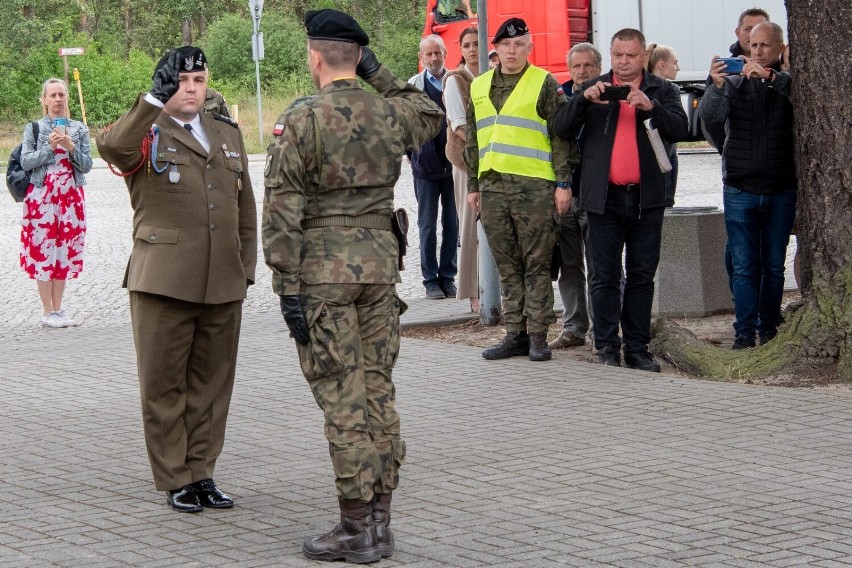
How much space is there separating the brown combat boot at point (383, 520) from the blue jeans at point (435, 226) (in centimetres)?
690

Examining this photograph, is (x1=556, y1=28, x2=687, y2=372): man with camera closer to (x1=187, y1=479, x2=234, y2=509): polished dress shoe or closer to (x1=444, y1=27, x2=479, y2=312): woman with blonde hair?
(x1=444, y1=27, x2=479, y2=312): woman with blonde hair

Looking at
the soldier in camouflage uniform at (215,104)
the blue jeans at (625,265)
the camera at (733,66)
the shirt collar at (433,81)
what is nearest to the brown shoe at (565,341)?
the blue jeans at (625,265)

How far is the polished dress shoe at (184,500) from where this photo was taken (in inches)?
239

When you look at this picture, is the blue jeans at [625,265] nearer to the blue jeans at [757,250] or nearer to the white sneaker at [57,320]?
the blue jeans at [757,250]

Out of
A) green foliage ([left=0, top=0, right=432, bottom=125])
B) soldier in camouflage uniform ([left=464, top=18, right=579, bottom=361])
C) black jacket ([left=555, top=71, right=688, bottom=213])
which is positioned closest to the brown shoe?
soldier in camouflage uniform ([left=464, top=18, right=579, bottom=361])

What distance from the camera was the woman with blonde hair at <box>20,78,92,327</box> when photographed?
11.4m

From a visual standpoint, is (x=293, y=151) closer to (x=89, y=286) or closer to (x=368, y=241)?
(x=368, y=241)

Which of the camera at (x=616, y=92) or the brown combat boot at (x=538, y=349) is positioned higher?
the camera at (x=616, y=92)

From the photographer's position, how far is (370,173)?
5.33 meters

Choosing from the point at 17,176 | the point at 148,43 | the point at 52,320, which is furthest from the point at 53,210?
the point at 148,43

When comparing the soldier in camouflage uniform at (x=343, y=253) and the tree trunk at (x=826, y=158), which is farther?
the tree trunk at (x=826, y=158)

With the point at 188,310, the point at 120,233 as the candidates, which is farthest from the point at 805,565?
the point at 120,233

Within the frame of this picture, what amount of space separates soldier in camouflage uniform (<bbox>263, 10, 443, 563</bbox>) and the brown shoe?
4.61 metres

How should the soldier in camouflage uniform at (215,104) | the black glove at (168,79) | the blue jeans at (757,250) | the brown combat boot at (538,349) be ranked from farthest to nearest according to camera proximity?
1. the brown combat boot at (538,349)
2. the blue jeans at (757,250)
3. the soldier in camouflage uniform at (215,104)
4. the black glove at (168,79)
